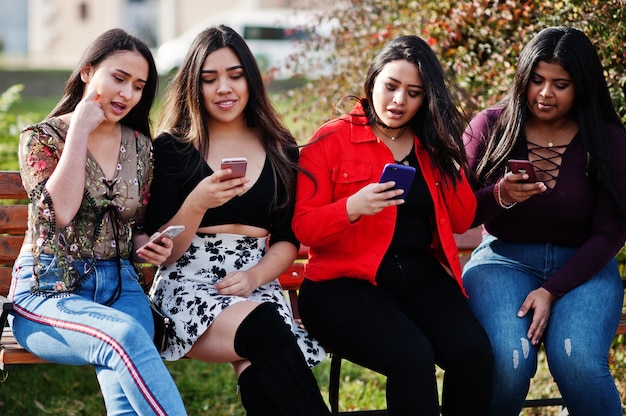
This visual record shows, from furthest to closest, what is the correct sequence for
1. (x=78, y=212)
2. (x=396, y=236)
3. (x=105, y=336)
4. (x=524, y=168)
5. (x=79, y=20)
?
(x=79, y=20) → (x=396, y=236) → (x=524, y=168) → (x=78, y=212) → (x=105, y=336)

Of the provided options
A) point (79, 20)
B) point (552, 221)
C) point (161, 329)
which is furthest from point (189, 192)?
point (79, 20)

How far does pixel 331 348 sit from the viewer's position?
10.9ft

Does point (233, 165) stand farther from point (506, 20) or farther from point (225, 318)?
point (506, 20)

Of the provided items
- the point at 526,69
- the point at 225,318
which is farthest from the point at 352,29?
the point at 225,318

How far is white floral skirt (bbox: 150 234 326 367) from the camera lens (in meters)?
3.21

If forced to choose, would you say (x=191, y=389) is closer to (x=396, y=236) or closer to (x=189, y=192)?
(x=189, y=192)

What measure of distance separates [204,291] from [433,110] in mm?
1066

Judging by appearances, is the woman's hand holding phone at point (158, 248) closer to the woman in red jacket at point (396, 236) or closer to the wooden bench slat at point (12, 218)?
the woman in red jacket at point (396, 236)

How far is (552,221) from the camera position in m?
3.60

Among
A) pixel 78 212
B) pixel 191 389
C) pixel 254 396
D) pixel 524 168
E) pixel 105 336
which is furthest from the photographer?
pixel 191 389

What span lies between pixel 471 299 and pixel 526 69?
0.92 metres

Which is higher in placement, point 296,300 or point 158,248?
point 158,248

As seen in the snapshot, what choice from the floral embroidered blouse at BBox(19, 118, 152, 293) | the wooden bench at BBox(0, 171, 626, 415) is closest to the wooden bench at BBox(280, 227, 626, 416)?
the wooden bench at BBox(0, 171, 626, 415)

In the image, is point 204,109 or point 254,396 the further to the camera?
point 204,109
